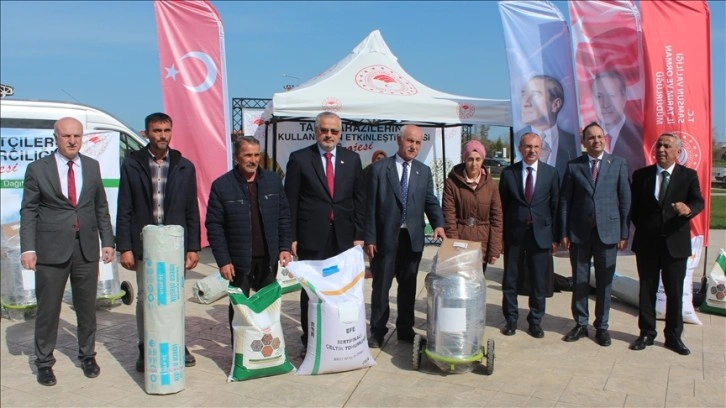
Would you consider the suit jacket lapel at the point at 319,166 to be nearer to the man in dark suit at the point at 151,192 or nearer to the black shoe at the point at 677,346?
the man in dark suit at the point at 151,192

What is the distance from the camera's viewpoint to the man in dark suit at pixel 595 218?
4723mm

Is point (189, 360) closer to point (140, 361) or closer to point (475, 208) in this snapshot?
point (140, 361)

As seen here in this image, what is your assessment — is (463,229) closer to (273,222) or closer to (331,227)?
(331,227)

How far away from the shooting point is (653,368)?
4285mm

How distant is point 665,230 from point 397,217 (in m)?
2.08

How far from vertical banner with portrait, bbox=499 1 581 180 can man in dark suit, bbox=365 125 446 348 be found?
2366mm

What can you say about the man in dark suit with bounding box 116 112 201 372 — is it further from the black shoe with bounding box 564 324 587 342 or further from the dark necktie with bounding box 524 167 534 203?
the black shoe with bounding box 564 324 587 342

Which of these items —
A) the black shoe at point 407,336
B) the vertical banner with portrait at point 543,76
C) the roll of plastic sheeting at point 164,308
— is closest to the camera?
the roll of plastic sheeting at point 164,308

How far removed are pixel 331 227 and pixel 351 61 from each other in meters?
5.28

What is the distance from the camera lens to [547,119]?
655 cm

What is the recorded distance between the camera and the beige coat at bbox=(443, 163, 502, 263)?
484 centimetres

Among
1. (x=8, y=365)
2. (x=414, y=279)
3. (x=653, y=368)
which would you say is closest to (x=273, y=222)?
(x=414, y=279)

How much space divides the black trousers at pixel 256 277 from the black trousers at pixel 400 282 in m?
0.85

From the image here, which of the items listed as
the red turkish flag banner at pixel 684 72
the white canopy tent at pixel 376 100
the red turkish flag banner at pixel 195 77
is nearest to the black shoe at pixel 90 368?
the red turkish flag banner at pixel 195 77
